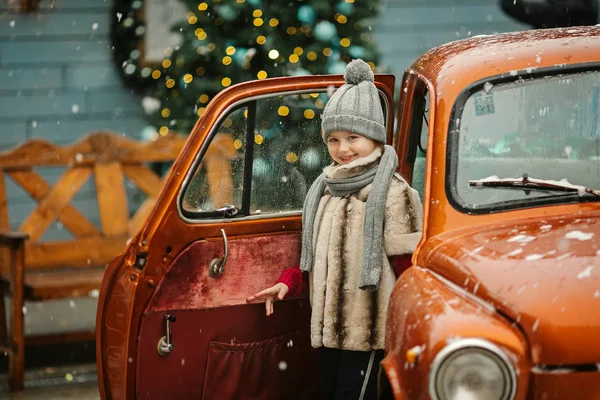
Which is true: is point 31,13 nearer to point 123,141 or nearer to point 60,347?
point 123,141

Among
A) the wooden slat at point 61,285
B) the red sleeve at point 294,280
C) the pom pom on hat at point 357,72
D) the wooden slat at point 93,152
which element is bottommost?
the wooden slat at point 61,285

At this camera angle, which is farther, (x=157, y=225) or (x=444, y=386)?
(x=157, y=225)

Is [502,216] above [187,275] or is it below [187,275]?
above

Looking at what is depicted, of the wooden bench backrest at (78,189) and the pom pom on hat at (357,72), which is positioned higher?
the pom pom on hat at (357,72)

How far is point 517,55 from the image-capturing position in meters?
3.76

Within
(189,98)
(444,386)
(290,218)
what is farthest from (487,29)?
(444,386)

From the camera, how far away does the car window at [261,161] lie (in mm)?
4141

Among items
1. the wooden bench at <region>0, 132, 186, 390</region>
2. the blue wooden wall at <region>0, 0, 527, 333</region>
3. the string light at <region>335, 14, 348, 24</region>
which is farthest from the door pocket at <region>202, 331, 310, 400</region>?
the blue wooden wall at <region>0, 0, 527, 333</region>

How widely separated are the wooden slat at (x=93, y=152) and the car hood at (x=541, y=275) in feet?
16.4

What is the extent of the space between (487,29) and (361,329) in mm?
7724

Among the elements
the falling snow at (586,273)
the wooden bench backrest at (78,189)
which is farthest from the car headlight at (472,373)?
the wooden bench backrest at (78,189)

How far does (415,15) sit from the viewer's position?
10.9 m

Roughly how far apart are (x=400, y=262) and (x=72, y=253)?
4.52 meters

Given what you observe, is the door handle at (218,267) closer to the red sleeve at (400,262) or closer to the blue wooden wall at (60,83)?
the red sleeve at (400,262)
